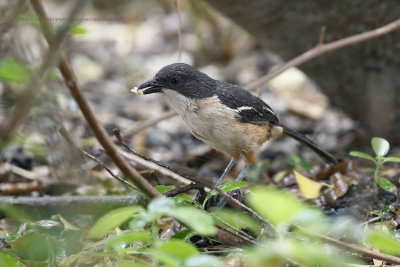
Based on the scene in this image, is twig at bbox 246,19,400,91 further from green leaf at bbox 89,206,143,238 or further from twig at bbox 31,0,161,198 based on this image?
green leaf at bbox 89,206,143,238

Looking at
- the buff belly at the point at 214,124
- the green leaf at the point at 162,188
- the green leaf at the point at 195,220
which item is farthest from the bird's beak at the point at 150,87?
the green leaf at the point at 195,220

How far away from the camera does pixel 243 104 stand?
13.7 feet

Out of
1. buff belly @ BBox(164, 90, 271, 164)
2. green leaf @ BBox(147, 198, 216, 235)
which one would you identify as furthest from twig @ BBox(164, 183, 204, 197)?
green leaf @ BBox(147, 198, 216, 235)

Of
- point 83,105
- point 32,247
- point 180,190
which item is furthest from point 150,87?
point 83,105

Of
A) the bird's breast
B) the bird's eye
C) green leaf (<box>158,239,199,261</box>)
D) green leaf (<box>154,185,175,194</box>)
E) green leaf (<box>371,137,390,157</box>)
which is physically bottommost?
green leaf (<box>158,239,199,261</box>)

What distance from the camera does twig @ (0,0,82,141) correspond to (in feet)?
5.60

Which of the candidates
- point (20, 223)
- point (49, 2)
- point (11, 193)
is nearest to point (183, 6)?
point (49, 2)

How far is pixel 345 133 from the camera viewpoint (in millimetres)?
7215

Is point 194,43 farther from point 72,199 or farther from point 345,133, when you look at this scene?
point 72,199

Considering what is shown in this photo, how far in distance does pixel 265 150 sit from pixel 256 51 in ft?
12.4

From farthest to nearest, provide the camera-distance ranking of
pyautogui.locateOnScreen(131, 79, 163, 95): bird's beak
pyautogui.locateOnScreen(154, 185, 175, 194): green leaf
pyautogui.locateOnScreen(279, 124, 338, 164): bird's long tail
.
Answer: pyautogui.locateOnScreen(279, 124, 338, 164): bird's long tail < pyautogui.locateOnScreen(131, 79, 163, 95): bird's beak < pyautogui.locateOnScreen(154, 185, 175, 194): green leaf

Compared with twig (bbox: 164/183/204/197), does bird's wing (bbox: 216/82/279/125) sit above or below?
above

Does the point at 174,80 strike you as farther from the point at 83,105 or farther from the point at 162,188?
the point at 83,105

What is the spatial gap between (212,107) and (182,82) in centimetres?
32
